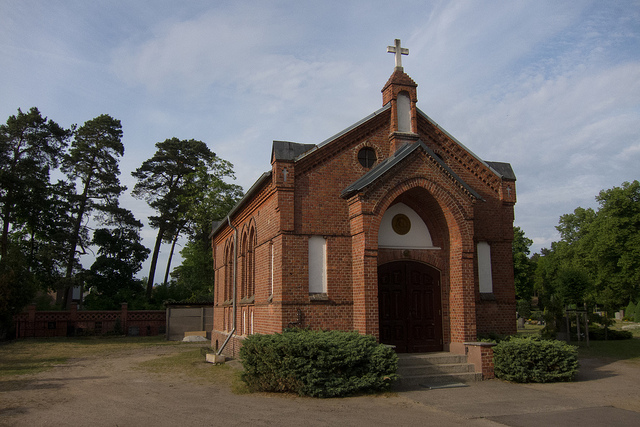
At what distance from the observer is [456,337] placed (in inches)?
499

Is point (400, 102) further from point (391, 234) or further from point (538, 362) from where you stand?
point (538, 362)

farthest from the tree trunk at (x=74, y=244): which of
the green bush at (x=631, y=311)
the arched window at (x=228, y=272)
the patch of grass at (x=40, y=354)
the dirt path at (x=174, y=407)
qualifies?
the green bush at (x=631, y=311)

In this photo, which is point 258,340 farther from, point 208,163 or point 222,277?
point 208,163

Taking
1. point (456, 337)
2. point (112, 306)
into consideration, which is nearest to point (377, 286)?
point (456, 337)

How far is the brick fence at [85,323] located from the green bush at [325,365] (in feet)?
84.8

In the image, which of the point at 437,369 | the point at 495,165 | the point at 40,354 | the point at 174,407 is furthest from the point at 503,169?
the point at 40,354

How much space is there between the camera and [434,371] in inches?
450

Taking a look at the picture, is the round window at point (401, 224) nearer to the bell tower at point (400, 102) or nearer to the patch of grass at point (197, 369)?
the bell tower at point (400, 102)

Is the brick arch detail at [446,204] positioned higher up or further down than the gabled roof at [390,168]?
further down

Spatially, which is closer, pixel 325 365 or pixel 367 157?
pixel 325 365

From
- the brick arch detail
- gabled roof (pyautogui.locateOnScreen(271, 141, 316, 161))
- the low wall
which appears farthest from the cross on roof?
the low wall

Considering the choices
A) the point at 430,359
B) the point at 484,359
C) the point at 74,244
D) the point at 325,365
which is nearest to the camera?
the point at 325,365

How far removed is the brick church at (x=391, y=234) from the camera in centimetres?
1232

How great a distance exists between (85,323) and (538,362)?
1155 inches
